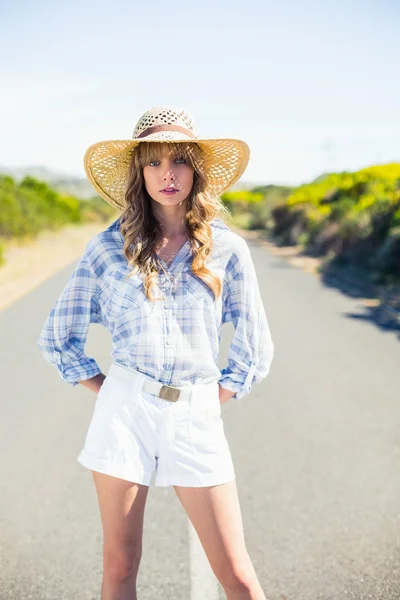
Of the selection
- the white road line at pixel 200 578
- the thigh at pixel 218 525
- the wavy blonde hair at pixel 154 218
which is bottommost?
the white road line at pixel 200 578

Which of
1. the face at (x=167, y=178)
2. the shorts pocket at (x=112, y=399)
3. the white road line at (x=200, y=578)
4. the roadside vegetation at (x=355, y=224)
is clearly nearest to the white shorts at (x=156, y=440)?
the shorts pocket at (x=112, y=399)

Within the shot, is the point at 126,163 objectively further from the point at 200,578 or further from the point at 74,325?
the point at 200,578

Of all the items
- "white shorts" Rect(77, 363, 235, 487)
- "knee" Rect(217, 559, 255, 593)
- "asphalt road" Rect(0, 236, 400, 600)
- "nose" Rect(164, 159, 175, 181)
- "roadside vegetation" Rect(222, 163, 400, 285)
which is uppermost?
"nose" Rect(164, 159, 175, 181)

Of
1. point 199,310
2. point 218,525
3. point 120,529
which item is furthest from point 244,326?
point 120,529

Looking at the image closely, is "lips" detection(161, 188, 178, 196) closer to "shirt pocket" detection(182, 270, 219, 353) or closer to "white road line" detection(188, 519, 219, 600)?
A: "shirt pocket" detection(182, 270, 219, 353)

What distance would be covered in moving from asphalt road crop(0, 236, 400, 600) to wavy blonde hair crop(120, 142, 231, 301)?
1537mm

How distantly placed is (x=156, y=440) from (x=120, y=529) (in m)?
0.31

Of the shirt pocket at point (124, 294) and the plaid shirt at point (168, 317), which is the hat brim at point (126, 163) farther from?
the shirt pocket at point (124, 294)

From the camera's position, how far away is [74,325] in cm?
231

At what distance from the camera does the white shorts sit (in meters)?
2.04

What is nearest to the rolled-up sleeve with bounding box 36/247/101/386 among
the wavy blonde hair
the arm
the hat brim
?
the arm

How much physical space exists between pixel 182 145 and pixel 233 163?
1.16ft

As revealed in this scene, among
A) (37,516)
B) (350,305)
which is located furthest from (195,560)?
(350,305)

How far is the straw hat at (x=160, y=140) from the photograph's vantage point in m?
2.22
